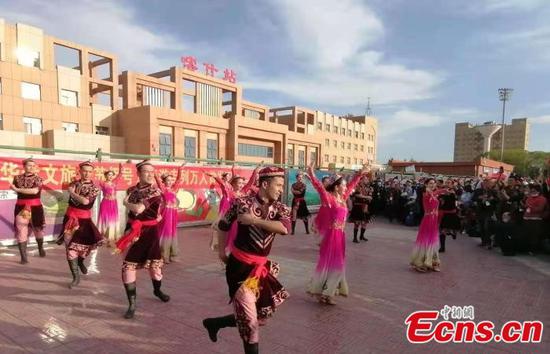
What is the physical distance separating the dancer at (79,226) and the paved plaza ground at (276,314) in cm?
49

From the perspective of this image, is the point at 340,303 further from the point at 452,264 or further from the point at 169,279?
the point at 452,264

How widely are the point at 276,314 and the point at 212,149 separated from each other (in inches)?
1488

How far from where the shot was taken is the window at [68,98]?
1276 inches

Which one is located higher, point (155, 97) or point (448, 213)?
point (155, 97)

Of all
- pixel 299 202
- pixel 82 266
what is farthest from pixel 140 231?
pixel 299 202

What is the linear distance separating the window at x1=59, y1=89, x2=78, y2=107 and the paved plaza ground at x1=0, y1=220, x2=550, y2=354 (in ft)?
98.5

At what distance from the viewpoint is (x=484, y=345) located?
3.99m

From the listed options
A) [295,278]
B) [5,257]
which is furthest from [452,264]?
[5,257]

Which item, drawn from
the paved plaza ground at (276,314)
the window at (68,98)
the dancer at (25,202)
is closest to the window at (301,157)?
the window at (68,98)

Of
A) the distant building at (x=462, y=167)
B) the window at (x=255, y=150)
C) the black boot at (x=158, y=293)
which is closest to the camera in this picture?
the black boot at (x=158, y=293)

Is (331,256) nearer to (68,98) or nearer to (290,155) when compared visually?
(68,98)

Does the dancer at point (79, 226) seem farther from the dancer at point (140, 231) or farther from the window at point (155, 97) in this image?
the window at point (155, 97)

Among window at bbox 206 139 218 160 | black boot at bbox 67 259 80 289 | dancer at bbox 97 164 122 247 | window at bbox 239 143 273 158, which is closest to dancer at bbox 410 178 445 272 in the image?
black boot at bbox 67 259 80 289

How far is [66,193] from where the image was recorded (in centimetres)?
865
